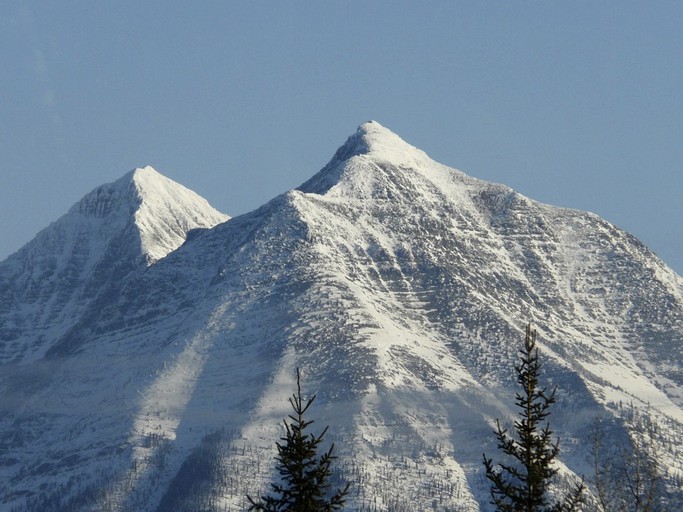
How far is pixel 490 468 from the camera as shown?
7050 centimetres

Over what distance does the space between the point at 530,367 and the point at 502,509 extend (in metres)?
6.95

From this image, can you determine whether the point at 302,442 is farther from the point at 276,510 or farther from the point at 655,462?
the point at 655,462

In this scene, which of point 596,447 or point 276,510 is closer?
point 276,510

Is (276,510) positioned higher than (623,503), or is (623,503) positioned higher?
(623,503)

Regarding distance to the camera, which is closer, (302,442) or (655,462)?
(302,442)

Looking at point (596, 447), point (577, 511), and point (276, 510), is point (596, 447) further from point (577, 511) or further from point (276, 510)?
point (276, 510)

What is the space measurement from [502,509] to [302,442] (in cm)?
899

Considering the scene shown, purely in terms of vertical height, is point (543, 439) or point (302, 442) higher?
point (543, 439)

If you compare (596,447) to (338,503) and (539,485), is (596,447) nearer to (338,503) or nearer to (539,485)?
A: (539,485)

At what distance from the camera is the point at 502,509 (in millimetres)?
69438

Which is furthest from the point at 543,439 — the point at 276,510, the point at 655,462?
the point at 276,510

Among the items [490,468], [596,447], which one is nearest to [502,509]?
[490,468]

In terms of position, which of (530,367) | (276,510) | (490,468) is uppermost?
(530,367)

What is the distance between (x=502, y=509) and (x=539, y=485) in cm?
269
